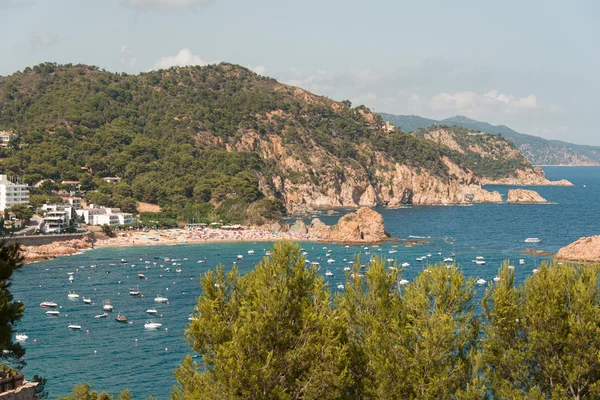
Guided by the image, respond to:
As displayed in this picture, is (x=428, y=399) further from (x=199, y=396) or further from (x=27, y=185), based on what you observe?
(x=27, y=185)

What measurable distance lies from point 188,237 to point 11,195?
959 inches

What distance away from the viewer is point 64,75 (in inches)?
6649

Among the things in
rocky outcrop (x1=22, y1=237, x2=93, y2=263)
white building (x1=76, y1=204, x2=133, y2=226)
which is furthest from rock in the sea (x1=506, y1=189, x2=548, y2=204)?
rocky outcrop (x1=22, y1=237, x2=93, y2=263)

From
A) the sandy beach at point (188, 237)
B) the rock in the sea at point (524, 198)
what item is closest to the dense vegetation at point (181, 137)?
the sandy beach at point (188, 237)

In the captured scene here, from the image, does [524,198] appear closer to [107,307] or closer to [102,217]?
[102,217]

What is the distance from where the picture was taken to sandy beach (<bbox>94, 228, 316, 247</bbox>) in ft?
311

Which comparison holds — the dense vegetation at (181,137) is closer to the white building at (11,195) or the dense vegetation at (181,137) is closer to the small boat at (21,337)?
the white building at (11,195)

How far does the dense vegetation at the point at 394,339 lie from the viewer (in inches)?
716

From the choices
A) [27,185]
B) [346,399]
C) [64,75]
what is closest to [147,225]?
[27,185]

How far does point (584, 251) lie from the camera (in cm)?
7512

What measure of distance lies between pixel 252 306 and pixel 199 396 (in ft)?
9.12

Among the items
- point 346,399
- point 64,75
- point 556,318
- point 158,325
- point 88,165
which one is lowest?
point 158,325

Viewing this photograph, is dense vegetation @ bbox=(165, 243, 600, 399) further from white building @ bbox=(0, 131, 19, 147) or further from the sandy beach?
white building @ bbox=(0, 131, 19, 147)

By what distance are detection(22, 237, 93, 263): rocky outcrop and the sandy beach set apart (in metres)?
2.53
